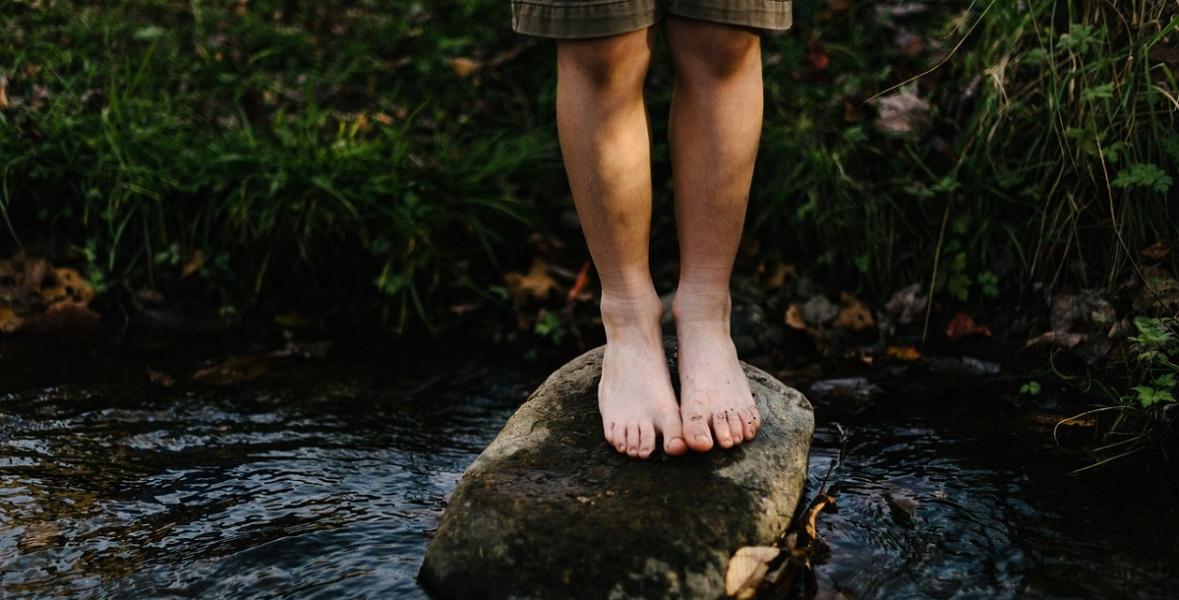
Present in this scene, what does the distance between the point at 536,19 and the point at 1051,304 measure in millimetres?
1779

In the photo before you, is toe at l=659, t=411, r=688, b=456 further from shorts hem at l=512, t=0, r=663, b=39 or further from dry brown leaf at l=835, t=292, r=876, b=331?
dry brown leaf at l=835, t=292, r=876, b=331

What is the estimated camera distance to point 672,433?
1.92 meters

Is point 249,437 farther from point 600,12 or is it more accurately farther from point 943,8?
point 943,8

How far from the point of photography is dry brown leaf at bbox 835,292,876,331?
3188 millimetres

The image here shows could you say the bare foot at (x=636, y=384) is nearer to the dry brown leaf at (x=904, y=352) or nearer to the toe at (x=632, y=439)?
the toe at (x=632, y=439)

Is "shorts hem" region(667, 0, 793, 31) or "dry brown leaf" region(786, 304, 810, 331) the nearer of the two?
"shorts hem" region(667, 0, 793, 31)

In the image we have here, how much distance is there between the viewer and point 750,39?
6.34 feet

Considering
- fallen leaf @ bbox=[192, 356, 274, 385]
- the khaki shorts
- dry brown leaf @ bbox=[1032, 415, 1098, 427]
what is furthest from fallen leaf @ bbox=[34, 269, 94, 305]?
dry brown leaf @ bbox=[1032, 415, 1098, 427]

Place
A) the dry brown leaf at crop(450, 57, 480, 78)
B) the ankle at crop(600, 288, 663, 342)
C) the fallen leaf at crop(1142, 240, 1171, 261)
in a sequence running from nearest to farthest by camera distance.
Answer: the ankle at crop(600, 288, 663, 342), the fallen leaf at crop(1142, 240, 1171, 261), the dry brown leaf at crop(450, 57, 480, 78)

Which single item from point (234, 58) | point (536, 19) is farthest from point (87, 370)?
point (536, 19)

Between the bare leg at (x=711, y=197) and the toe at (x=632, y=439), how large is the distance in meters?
0.09

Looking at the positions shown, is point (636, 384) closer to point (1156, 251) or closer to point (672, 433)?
point (672, 433)

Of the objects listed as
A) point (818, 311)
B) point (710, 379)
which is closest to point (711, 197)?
point (710, 379)

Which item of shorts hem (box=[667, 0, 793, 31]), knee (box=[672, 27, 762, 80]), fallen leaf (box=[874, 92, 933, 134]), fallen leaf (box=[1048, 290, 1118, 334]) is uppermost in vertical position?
shorts hem (box=[667, 0, 793, 31])
